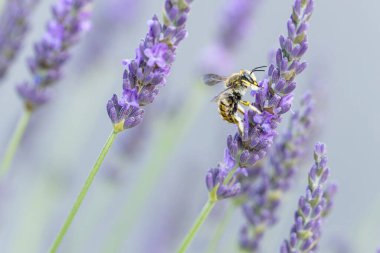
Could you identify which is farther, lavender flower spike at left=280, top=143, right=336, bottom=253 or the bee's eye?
the bee's eye

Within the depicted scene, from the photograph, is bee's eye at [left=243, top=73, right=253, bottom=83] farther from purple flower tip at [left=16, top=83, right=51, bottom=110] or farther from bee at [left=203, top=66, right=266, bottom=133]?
purple flower tip at [left=16, top=83, right=51, bottom=110]

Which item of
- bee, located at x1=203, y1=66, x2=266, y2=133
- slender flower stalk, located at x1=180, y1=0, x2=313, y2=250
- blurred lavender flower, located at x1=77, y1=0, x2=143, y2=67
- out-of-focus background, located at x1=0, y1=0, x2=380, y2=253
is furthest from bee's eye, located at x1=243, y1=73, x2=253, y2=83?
blurred lavender flower, located at x1=77, y1=0, x2=143, y2=67

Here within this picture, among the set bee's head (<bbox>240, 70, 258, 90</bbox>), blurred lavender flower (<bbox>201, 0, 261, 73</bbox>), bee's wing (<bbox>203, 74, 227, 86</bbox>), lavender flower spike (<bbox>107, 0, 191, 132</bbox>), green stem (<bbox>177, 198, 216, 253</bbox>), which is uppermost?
blurred lavender flower (<bbox>201, 0, 261, 73</bbox>)

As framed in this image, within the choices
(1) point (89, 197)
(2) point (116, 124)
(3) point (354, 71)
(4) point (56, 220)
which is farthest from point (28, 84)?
(3) point (354, 71)

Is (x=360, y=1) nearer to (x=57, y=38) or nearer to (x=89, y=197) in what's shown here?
(x=89, y=197)

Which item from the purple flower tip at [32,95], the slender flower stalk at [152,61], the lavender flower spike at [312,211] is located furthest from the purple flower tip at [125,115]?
the purple flower tip at [32,95]

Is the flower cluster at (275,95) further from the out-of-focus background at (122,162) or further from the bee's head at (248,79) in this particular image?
the out-of-focus background at (122,162)
